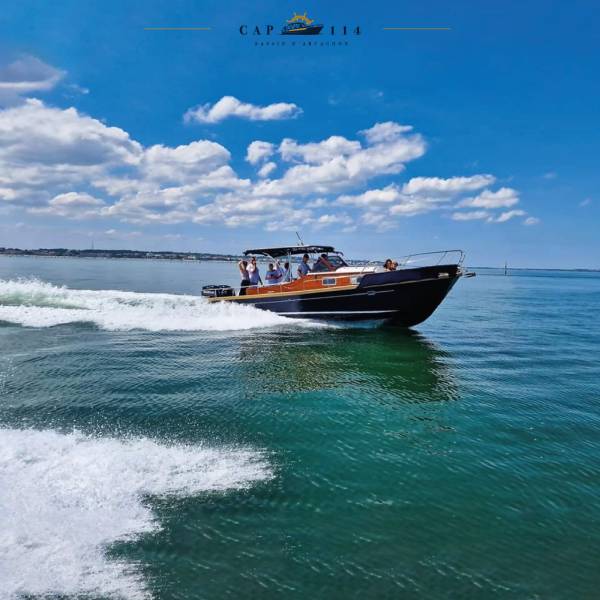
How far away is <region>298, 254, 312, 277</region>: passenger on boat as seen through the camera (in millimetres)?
21344

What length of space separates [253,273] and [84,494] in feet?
58.2

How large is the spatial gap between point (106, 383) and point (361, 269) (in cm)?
1284

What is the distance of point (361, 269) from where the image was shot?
2053cm

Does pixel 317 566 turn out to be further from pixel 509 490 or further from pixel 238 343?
pixel 238 343

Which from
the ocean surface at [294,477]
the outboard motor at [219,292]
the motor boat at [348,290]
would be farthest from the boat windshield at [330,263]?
the ocean surface at [294,477]

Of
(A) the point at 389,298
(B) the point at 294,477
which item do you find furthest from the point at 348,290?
(B) the point at 294,477

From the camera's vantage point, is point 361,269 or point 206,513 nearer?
point 206,513

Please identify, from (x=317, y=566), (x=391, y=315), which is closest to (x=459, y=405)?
(x=317, y=566)

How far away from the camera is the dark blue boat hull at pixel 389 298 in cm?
1895

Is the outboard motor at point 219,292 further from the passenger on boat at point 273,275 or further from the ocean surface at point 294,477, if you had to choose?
the ocean surface at point 294,477

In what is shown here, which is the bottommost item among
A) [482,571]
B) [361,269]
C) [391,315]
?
[482,571]

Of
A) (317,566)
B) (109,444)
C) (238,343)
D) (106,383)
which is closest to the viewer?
(317,566)

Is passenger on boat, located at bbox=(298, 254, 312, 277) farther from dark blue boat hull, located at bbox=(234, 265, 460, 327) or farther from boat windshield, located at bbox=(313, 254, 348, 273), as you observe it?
dark blue boat hull, located at bbox=(234, 265, 460, 327)

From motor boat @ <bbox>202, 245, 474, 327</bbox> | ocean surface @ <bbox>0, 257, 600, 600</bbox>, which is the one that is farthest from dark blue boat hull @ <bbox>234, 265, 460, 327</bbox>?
ocean surface @ <bbox>0, 257, 600, 600</bbox>
